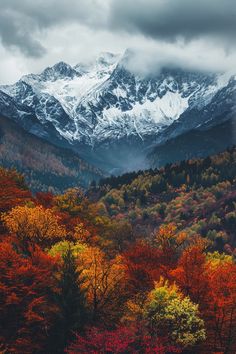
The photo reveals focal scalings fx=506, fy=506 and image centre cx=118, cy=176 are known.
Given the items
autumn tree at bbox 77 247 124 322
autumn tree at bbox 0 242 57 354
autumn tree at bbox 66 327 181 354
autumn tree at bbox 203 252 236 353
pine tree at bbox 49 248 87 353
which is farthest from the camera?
autumn tree at bbox 77 247 124 322

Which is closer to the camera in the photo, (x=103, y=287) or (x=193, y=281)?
(x=103, y=287)

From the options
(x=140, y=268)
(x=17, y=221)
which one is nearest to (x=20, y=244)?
(x=17, y=221)

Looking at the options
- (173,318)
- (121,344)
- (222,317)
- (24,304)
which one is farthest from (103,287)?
(121,344)

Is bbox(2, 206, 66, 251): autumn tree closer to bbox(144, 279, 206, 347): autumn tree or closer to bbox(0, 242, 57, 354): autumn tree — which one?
bbox(0, 242, 57, 354): autumn tree

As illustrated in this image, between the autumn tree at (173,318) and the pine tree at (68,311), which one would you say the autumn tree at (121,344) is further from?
the pine tree at (68,311)

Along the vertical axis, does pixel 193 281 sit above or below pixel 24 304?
above

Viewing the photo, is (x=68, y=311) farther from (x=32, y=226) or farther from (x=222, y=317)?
(x=32, y=226)

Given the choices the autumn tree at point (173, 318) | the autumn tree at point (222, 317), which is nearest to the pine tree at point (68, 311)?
the autumn tree at point (173, 318)

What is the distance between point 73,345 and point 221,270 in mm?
28800

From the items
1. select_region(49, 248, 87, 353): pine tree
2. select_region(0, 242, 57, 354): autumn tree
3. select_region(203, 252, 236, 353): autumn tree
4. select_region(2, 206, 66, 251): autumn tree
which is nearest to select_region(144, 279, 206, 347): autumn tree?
select_region(203, 252, 236, 353): autumn tree

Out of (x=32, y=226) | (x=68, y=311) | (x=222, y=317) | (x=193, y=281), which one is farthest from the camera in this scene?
(x=32, y=226)

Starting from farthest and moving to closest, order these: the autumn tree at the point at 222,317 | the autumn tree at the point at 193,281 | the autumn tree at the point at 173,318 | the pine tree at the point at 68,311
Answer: the autumn tree at the point at 193,281 < the autumn tree at the point at 222,317 < the pine tree at the point at 68,311 < the autumn tree at the point at 173,318

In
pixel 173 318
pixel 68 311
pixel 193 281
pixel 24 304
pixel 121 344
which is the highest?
pixel 193 281

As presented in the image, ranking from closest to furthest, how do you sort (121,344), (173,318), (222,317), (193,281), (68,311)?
(121,344)
(173,318)
(68,311)
(222,317)
(193,281)
